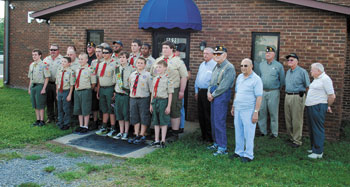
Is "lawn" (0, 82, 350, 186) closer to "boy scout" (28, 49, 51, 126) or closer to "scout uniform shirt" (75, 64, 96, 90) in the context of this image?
"boy scout" (28, 49, 51, 126)

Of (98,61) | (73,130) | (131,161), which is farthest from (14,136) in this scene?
(131,161)

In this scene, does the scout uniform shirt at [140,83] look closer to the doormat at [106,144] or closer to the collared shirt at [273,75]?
the doormat at [106,144]

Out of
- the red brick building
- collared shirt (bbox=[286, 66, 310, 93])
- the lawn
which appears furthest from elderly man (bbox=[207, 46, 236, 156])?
the red brick building

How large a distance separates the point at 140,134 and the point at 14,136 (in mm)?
2603

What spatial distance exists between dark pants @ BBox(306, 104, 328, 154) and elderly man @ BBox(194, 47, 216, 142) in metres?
1.95

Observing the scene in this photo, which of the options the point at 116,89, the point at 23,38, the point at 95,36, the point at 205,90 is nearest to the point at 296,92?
the point at 205,90

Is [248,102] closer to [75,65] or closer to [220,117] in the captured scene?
[220,117]

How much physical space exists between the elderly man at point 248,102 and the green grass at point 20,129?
398 centimetres

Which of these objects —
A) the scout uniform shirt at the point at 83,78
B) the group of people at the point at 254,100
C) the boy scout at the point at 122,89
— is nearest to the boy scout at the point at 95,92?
the scout uniform shirt at the point at 83,78

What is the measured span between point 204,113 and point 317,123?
2155 mm

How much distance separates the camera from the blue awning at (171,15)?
27.1 ft

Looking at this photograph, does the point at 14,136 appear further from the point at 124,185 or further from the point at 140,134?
the point at 124,185

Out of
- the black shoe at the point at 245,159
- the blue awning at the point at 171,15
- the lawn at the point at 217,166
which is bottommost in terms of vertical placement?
the lawn at the point at 217,166

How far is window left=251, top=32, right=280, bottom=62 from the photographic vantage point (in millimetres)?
8336
